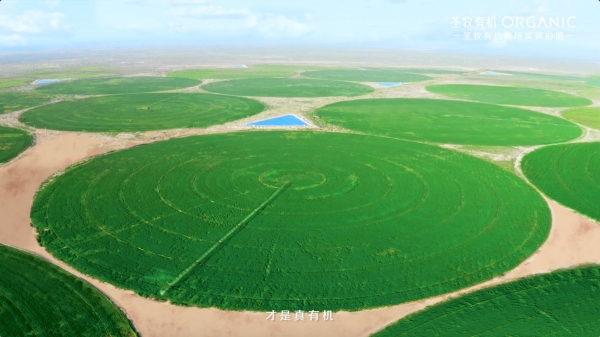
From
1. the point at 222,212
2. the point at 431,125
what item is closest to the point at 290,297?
the point at 222,212

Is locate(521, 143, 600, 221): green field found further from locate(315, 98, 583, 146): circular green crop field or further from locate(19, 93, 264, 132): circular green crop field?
locate(19, 93, 264, 132): circular green crop field

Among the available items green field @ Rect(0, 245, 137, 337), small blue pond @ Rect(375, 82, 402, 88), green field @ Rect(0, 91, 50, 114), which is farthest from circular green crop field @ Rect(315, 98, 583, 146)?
green field @ Rect(0, 91, 50, 114)

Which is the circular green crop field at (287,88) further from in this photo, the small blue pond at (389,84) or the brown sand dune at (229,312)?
the brown sand dune at (229,312)

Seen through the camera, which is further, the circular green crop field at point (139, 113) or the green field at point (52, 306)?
the circular green crop field at point (139, 113)

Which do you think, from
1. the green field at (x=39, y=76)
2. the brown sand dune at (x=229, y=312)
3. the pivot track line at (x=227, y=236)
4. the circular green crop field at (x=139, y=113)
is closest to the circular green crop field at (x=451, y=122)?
the circular green crop field at (x=139, y=113)

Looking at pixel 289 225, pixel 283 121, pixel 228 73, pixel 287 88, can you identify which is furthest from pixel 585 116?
pixel 228 73

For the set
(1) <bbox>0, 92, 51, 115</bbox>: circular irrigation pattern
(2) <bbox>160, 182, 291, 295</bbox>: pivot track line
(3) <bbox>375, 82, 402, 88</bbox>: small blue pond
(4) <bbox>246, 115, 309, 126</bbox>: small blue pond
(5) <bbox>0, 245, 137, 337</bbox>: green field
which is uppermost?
(3) <bbox>375, 82, 402, 88</bbox>: small blue pond

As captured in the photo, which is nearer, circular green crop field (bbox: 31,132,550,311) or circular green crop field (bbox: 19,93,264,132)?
circular green crop field (bbox: 31,132,550,311)
